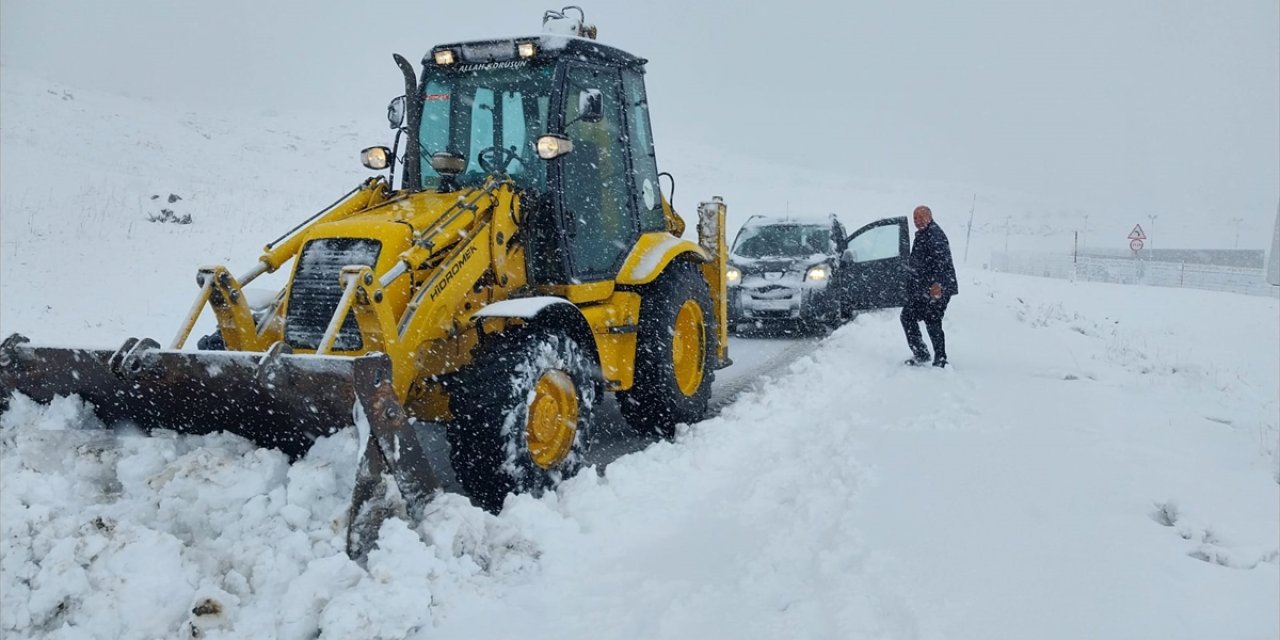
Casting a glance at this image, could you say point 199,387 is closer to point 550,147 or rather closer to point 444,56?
point 550,147

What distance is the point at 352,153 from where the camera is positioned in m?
41.2

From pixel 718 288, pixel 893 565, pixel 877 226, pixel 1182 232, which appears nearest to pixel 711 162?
pixel 1182 232

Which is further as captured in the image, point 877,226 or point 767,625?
point 877,226

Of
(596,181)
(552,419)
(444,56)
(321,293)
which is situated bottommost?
(552,419)

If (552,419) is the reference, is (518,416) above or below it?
above

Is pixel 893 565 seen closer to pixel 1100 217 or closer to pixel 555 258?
pixel 555 258

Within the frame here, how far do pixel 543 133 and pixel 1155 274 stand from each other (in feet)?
89.0

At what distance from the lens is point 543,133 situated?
5.29 m

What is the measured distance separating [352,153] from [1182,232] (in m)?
58.1

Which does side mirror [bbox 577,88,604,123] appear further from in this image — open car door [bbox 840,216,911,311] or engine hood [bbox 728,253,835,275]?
open car door [bbox 840,216,911,311]

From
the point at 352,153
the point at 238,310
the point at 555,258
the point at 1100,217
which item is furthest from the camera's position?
the point at 1100,217

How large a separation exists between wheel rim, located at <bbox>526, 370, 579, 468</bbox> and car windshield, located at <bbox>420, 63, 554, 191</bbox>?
1343mm

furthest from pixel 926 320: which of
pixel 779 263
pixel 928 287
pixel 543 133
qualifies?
pixel 543 133

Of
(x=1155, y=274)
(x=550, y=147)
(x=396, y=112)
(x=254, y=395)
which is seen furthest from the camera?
(x=1155, y=274)
